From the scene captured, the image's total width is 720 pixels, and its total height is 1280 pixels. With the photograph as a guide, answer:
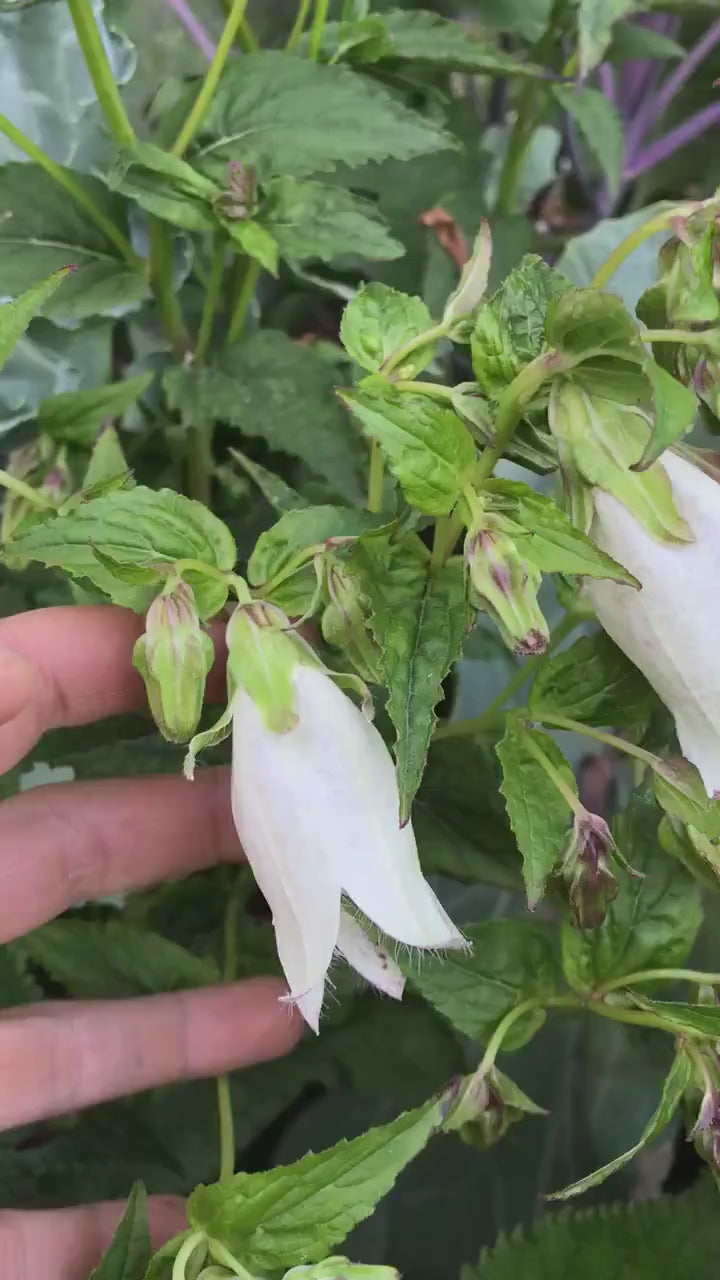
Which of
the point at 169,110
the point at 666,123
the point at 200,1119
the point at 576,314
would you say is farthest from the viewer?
the point at 666,123

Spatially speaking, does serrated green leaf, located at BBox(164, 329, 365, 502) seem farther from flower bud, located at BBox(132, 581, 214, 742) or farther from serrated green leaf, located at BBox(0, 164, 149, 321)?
flower bud, located at BBox(132, 581, 214, 742)

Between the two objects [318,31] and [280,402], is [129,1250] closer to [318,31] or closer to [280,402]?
[280,402]

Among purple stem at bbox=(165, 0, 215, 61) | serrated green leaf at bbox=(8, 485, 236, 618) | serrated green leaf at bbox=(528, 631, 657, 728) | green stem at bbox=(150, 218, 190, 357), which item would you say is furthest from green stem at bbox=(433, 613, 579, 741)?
purple stem at bbox=(165, 0, 215, 61)

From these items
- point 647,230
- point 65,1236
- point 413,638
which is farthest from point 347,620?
point 65,1236

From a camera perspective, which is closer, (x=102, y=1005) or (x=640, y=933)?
(x=640, y=933)

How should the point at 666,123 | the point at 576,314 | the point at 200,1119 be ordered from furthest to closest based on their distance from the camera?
the point at 666,123
the point at 200,1119
the point at 576,314

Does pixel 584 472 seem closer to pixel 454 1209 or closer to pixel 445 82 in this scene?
pixel 445 82

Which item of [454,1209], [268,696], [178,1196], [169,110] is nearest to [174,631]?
[268,696]
